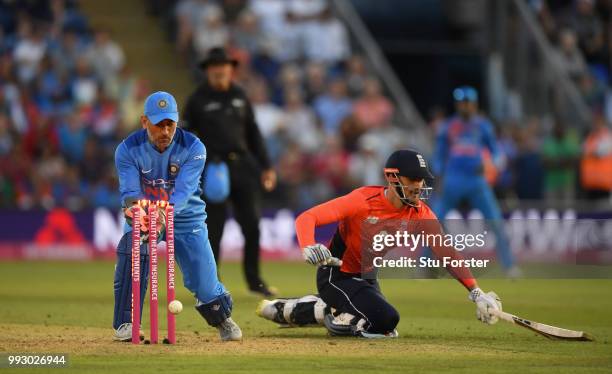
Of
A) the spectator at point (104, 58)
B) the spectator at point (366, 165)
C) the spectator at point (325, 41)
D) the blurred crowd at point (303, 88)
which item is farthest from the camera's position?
the spectator at point (325, 41)

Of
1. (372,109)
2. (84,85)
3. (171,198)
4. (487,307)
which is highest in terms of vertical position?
(84,85)

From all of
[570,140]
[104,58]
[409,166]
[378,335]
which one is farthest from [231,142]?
[570,140]

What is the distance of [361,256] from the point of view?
988 cm

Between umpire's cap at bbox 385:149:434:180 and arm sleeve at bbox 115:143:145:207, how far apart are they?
183 centimetres

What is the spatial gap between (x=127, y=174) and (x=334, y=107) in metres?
13.2

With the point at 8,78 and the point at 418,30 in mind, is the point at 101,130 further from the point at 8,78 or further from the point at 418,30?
the point at 418,30

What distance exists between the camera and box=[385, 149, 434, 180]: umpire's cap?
30.7 ft

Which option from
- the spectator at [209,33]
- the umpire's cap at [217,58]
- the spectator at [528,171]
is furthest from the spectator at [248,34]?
the umpire's cap at [217,58]

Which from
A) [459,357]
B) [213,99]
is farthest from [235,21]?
[459,357]

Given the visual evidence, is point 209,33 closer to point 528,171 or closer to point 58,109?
point 58,109

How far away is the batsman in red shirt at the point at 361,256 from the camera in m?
9.34

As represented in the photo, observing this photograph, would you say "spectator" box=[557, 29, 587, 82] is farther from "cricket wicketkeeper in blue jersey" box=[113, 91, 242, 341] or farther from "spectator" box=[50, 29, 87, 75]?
"cricket wicketkeeper in blue jersey" box=[113, 91, 242, 341]

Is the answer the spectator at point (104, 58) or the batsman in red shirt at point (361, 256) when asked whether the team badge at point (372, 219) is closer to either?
the batsman in red shirt at point (361, 256)

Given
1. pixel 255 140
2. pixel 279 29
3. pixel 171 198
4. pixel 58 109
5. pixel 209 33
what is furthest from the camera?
pixel 279 29
